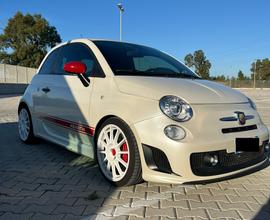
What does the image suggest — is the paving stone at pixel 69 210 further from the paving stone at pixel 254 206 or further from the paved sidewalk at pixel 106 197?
the paving stone at pixel 254 206

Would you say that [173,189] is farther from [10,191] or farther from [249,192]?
[10,191]

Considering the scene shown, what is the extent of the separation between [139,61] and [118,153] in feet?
4.29

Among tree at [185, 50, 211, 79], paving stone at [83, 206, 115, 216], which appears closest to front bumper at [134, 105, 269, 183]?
paving stone at [83, 206, 115, 216]

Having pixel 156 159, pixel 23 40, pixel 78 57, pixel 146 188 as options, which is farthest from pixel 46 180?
pixel 23 40

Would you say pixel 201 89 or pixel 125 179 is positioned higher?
pixel 201 89

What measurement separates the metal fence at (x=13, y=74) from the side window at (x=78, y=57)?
104ft

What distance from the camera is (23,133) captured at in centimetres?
608

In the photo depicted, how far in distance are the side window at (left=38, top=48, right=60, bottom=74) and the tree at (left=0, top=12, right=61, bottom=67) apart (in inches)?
2222

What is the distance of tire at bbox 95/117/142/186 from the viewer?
3.53 metres

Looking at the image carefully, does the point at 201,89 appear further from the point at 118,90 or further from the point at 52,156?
the point at 52,156

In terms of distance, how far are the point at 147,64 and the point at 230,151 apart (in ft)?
5.42

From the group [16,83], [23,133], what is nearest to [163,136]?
[23,133]

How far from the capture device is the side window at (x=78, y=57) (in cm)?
428

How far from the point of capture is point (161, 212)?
10.4ft
